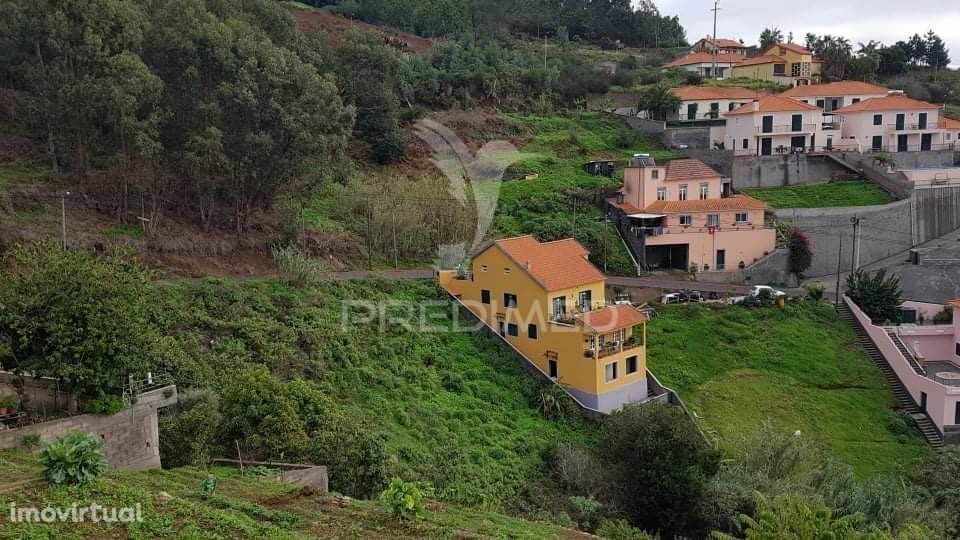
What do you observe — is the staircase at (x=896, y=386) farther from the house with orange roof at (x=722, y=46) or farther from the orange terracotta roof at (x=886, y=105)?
the house with orange roof at (x=722, y=46)

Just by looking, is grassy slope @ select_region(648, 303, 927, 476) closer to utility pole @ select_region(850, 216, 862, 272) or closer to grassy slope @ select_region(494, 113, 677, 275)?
grassy slope @ select_region(494, 113, 677, 275)

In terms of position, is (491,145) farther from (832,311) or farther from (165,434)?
(165,434)

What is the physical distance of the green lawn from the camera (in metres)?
41.3

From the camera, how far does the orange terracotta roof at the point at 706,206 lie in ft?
121

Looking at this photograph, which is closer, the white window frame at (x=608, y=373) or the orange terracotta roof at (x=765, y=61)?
the white window frame at (x=608, y=373)

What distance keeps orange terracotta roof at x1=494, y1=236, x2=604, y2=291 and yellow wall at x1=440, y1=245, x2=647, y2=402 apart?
0.19 meters

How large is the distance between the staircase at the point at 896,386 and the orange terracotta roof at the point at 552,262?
10.2 metres

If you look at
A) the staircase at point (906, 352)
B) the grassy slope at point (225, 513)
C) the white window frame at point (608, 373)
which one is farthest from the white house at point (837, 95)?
the grassy slope at point (225, 513)

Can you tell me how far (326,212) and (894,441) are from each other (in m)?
21.7

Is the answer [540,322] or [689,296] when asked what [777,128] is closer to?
[689,296]

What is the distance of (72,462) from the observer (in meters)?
11.7

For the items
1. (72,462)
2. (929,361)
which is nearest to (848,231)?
(929,361)

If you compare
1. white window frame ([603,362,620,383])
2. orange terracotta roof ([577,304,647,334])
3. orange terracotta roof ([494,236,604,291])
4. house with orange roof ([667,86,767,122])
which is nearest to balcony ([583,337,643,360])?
white window frame ([603,362,620,383])

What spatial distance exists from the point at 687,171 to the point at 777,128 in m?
9.32
